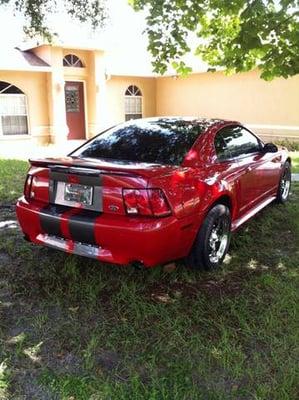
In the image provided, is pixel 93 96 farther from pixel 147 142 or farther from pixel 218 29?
pixel 147 142

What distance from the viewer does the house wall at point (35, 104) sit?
17.7 m

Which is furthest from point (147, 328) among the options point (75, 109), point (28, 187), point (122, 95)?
point (122, 95)

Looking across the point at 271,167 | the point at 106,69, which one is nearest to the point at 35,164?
the point at 271,167

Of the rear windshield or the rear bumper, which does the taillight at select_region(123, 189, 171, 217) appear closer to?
the rear bumper

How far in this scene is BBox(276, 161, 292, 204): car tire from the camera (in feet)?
21.7

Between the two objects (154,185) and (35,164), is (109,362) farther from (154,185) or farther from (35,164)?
(35,164)

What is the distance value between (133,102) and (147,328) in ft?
61.2

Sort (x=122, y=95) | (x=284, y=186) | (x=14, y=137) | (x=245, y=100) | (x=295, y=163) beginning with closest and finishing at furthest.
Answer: (x=284, y=186) → (x=295, y=163) → (x=245, y=100) → (x=14, y=137) → (x=122, y=95)

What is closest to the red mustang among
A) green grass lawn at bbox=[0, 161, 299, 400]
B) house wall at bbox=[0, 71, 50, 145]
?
green grass lawn at bbox=[0, 161, 299, 400]

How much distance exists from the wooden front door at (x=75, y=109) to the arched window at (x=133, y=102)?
7.90ft

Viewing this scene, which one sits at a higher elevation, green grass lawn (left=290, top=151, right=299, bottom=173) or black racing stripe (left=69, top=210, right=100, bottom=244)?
black racing stripe (left=69, top=210, right=100, bottom=244)

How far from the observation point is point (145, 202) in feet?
11.7

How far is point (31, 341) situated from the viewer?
10.5 feet

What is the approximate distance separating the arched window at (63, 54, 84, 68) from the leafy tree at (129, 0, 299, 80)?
1148cm
